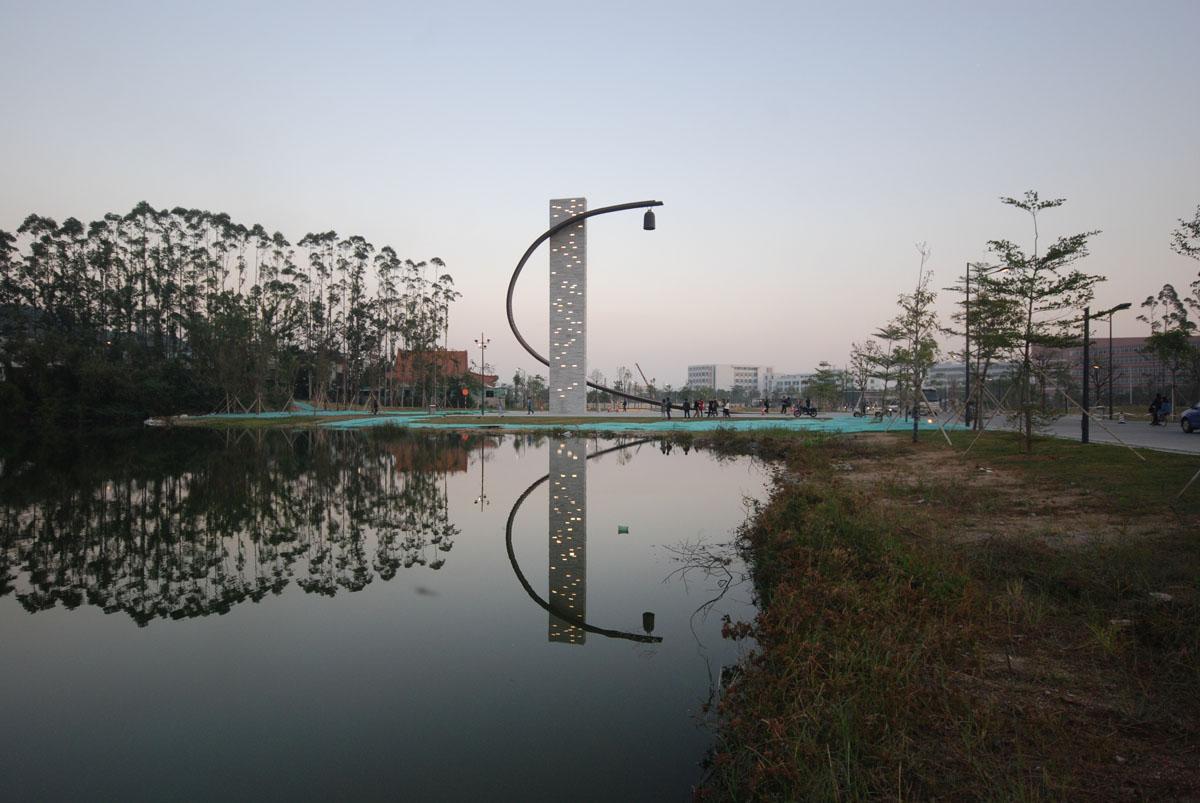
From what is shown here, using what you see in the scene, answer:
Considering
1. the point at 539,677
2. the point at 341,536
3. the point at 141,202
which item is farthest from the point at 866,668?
the point at 141,202

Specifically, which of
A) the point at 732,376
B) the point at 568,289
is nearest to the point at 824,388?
the point at 568,289

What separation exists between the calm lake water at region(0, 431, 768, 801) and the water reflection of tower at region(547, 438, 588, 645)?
0.04 m

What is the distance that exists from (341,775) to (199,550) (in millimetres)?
5517

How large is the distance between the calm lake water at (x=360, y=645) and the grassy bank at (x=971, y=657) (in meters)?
0.55

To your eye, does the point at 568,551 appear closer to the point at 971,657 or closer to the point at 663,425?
the point at 971,657

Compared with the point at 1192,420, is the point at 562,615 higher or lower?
lower

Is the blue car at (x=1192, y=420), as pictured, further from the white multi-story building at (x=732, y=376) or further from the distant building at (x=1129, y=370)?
the white multi-story building at (x=732, y=376)

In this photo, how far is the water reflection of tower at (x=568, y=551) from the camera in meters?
5.63

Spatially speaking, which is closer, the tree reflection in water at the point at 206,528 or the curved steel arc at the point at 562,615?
the curved steel arc at the point at 562,615

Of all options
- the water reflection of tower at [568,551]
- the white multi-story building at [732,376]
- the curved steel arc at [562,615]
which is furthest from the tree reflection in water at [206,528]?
the white multi-story building at [732,376]

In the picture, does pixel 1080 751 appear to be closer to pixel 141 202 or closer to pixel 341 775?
pixel 341 775

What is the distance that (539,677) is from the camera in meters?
4.50

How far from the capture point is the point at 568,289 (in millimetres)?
34125

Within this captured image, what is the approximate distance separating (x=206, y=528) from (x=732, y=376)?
539 feet
